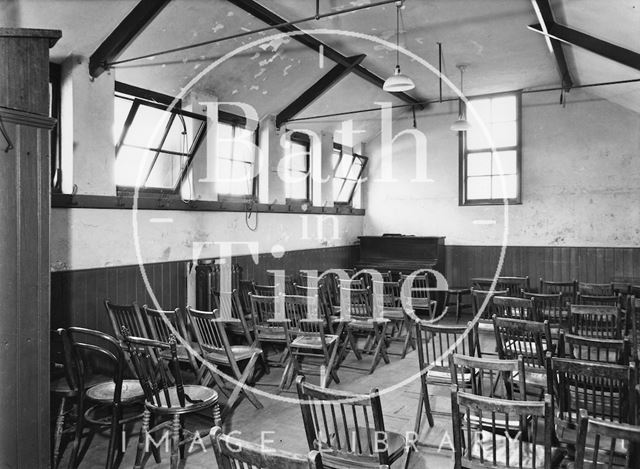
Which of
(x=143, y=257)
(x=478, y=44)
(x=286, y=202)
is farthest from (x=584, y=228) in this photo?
(x=143, y=257)

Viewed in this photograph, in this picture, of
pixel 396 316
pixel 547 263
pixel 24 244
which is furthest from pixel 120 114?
pixel 547 263

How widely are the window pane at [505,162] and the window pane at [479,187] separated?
0.80 feet

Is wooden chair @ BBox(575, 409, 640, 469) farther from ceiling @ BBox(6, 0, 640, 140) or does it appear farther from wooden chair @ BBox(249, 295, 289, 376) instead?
ceiling @ BBox(6, 0, 640, 140)

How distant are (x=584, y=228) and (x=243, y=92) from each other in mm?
6114

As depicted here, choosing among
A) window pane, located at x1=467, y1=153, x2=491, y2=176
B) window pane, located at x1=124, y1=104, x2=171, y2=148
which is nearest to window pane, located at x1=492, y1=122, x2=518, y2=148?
window pane, located at x1=467, y1=153, x2=491, y2=176

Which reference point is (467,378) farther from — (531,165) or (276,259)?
(531,165)

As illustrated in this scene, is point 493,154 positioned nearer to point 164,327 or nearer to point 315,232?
point 315,232

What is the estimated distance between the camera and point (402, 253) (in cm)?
977

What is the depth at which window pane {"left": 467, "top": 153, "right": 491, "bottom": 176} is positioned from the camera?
9.75 m

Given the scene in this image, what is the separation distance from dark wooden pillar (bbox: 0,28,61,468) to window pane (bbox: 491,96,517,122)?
27.6 feet

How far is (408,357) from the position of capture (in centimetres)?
611

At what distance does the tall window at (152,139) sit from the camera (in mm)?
5945

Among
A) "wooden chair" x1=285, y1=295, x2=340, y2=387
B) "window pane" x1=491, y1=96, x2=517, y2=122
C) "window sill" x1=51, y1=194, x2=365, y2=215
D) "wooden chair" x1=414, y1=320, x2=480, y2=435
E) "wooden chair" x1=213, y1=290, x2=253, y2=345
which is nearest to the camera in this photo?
"wooden chair" x1=414, y1=320, x2=480, y2=435

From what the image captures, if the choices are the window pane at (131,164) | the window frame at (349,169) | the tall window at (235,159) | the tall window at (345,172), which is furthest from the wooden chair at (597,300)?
the tall window at (345,172)
